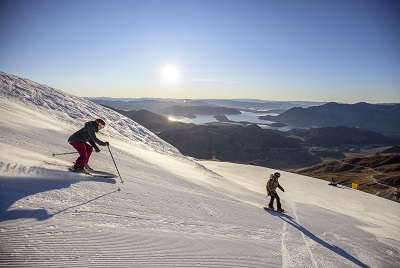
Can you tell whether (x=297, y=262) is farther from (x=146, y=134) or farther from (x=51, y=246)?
(x=146, y=134)

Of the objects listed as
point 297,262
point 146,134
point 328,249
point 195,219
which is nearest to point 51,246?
point 195,219

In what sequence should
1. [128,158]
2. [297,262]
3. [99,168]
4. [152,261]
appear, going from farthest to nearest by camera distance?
[128,158], [99,168], [297,262], [152,261]

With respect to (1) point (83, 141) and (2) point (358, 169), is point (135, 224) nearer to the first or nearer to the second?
(1) point (83, 141)

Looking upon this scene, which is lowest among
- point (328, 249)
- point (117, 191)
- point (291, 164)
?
point (291, 164)

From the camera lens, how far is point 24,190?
17.1 ft

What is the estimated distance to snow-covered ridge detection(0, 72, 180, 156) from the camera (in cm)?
1585

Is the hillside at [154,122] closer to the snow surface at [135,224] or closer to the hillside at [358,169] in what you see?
the hillside at [358,169]

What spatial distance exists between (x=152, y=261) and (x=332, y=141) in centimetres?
21223

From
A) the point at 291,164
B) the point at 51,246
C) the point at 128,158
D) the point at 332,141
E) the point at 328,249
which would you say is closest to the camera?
the point at 51,246

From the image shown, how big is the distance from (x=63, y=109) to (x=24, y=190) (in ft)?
49.3

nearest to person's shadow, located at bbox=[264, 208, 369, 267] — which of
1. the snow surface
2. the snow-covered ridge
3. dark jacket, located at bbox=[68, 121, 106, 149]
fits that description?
the snow surface

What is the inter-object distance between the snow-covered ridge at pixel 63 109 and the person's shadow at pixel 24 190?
978cm

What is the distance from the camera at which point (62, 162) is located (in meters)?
7.99

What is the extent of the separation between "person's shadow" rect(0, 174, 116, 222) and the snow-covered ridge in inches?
385
